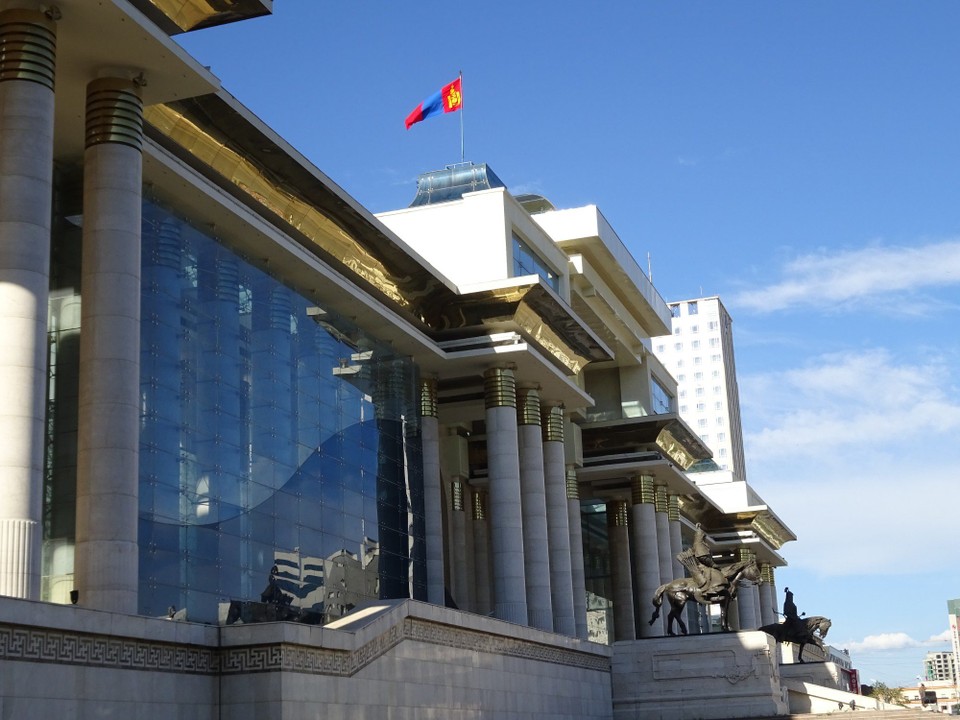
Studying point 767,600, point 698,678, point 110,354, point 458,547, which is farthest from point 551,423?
point 767,600

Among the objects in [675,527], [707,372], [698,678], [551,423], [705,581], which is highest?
[707,372]

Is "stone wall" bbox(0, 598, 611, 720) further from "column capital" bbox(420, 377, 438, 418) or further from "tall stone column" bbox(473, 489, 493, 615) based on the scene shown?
"tall stone column" bbox(473, 489, 493, 615)

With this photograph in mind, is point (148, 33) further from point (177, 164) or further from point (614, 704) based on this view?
point (614, 704)

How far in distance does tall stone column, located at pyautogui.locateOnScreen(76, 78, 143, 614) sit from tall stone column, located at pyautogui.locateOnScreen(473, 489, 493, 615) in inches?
1151

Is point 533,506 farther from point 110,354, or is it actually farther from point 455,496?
point 110,354

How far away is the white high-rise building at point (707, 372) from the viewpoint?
427 feet

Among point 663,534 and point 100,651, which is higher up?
point 663,534

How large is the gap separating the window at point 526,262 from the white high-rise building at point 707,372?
88.3 metres

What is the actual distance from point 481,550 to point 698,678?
14556mm

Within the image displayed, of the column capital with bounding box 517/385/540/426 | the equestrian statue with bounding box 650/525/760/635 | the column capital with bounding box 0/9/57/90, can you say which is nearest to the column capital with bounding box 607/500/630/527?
the column capital with bounding box 517/385/540/426

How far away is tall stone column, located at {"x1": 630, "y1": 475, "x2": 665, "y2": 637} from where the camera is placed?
49.9 meters

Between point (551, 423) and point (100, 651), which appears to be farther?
point (551, 423)

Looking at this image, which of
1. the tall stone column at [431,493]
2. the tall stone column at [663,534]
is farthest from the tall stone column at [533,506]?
the tall stone column at [663,534]

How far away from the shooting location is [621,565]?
179ft
